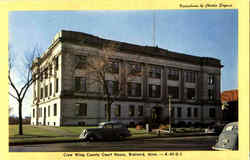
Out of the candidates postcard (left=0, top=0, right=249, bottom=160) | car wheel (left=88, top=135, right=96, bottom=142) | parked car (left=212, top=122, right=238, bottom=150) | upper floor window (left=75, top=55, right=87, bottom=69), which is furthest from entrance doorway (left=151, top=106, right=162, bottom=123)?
parked car (left=212, top=122, right=238, bottom=150)

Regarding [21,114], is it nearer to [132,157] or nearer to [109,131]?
[109,131]

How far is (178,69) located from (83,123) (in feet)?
31.6

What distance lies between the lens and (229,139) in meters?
9.48

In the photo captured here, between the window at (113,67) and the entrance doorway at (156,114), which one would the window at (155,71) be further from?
the window at (113,67)

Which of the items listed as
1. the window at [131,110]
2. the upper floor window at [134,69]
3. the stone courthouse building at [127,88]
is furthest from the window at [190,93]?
the window at [131,110]

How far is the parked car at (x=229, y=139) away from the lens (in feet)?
30.6

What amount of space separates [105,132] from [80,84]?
6318mm

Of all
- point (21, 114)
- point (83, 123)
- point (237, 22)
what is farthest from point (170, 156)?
point (83, 123)

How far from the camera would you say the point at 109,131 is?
14.5 meters

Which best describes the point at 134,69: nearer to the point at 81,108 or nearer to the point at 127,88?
the point at 127,88

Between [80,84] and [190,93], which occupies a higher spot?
[80,84]


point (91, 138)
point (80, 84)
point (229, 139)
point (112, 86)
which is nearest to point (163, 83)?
point (112, 86)

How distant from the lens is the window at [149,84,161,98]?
73.8 ft

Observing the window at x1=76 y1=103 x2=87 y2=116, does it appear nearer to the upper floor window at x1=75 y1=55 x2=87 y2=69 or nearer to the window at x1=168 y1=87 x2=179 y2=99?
the upper floor window at x1=75 y1=55 x2=87 y2=69
